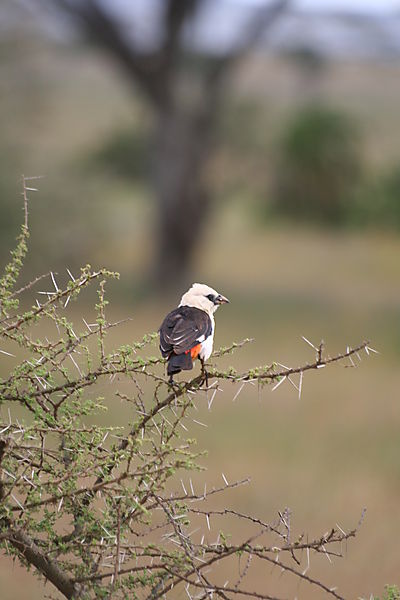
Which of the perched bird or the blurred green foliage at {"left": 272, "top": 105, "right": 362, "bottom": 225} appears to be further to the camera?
the blurred green foliage at {"left": 272, "top": 105, "right": 362, "bottom": 225}

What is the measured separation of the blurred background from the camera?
376 inches

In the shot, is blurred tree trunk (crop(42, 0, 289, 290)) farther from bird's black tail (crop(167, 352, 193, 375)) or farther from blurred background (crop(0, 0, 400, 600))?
bird's black tail (crop(167, 352, 193, 375))

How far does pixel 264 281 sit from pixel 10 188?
5.80 metres

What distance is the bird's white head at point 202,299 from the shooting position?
2.80 meters

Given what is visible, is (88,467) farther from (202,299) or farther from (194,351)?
(202,299)

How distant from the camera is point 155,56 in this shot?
1686cm

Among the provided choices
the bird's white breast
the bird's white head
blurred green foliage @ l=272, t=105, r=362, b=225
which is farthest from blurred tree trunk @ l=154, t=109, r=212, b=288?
the bird's white breast

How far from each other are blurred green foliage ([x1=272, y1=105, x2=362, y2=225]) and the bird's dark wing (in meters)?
21.2

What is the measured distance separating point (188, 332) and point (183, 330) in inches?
0.6

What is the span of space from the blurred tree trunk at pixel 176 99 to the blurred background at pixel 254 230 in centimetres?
3

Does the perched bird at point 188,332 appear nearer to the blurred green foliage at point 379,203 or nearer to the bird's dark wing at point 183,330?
the bird's dark wing at point 183,330

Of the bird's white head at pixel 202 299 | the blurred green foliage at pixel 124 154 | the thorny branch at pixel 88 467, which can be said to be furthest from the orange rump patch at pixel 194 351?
the blurred green foliage at pixel 124 154

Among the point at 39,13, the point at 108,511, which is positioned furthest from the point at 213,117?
the point at 108,511

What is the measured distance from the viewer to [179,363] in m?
2.60
